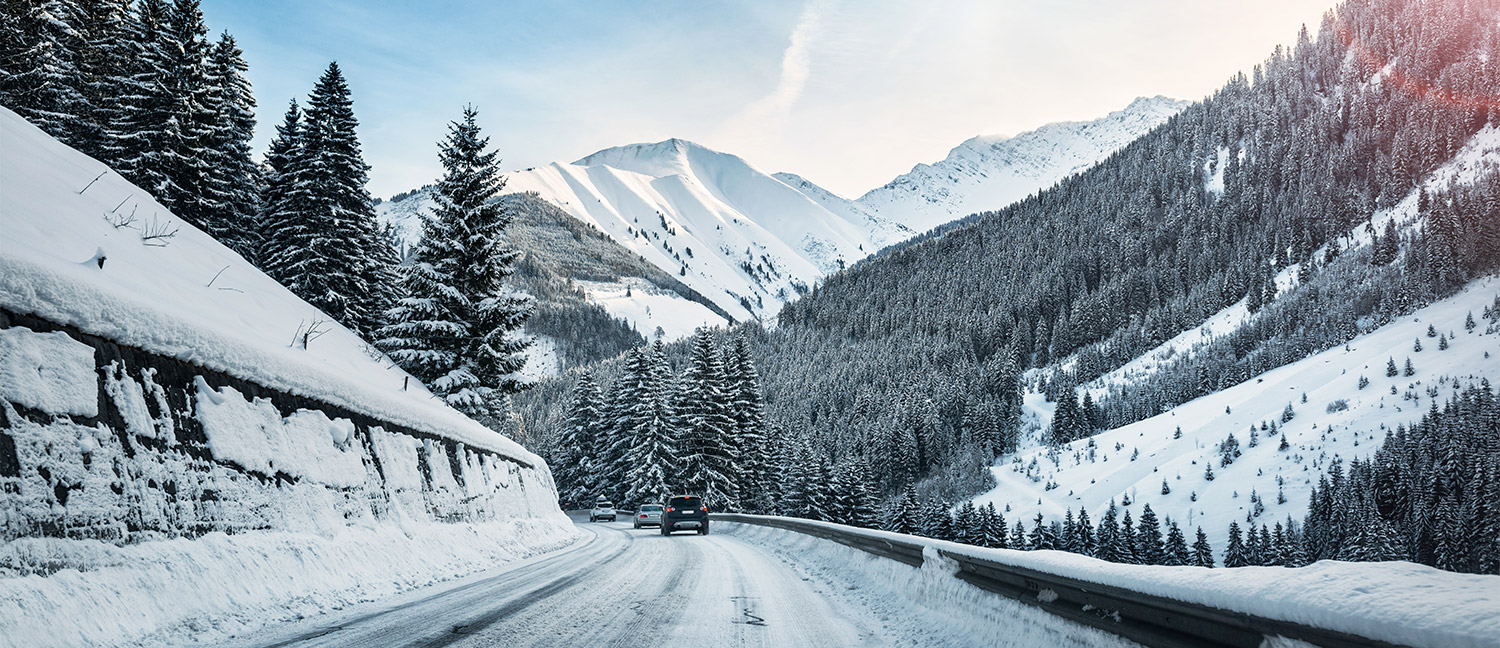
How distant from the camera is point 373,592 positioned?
8.22 metres

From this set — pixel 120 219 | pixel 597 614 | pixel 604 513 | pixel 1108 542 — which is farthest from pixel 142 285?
pixel 1108 542

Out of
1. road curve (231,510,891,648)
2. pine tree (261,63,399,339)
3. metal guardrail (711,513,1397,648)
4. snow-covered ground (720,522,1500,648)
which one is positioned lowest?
road curve (231,510,891,648)

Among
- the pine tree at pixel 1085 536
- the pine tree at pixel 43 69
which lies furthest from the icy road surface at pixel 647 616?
the pine tree at pixel 1085 536

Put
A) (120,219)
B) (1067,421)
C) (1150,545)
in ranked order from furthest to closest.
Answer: (1067,421) < (1150,545) < (120,219)

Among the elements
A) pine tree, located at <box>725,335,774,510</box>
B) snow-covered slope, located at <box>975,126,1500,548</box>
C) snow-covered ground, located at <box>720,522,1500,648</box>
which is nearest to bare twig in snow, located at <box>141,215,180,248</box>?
snow-covered ground, located at <box>720,522,1500,648</box>

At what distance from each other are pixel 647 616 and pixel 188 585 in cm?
415

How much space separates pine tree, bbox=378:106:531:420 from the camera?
71.7 ft

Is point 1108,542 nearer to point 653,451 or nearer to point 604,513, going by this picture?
point 653,451

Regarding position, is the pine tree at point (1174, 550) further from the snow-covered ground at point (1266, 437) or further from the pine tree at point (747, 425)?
the pine tree at point (747, 425)

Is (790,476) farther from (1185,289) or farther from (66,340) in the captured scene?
(1185,289)

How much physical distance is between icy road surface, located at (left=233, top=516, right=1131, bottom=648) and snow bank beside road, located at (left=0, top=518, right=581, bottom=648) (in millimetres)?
451

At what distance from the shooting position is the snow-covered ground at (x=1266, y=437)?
93.4m

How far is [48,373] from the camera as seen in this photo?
5375 mm

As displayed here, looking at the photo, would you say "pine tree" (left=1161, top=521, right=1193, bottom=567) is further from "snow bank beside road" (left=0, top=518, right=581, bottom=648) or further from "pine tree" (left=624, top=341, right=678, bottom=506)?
"snow bank beside road" (left=0, top=518, right=581, bottom=648)
